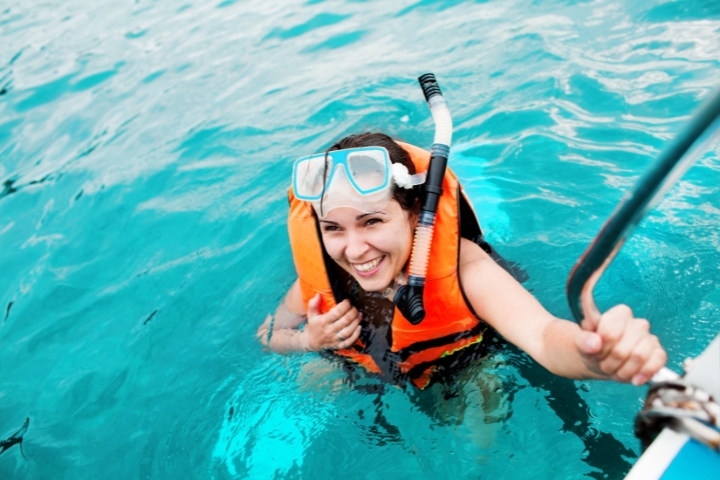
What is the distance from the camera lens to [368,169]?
237 centimetres

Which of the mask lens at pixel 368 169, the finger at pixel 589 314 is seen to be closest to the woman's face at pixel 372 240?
the mask lens at pixel 368 169

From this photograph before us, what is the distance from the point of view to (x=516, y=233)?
3.90m

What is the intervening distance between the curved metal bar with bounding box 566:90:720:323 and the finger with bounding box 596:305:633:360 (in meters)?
0.08

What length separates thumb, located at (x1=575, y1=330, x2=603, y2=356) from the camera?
1250mm

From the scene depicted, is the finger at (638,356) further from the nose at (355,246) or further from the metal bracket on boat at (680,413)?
the nose at (355,246)

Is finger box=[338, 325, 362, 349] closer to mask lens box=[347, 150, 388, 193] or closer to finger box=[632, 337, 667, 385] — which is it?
mask lens box=[347, 150, 388, 193]

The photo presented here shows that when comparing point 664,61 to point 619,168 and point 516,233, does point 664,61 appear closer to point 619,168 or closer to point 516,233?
point 619,168

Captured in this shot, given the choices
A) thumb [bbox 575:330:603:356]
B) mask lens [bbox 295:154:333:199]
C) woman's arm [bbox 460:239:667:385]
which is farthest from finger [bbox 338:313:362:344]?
thumb [bbox 575:330:603:356]

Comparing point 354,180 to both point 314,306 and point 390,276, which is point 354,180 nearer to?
point 390,276

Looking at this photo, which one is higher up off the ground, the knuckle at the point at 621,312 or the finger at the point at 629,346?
the knuckle at the point at 621,312

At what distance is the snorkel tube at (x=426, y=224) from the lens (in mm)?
2305

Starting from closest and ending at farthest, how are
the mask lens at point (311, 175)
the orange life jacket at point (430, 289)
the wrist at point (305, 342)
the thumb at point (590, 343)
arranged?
the thumb at point (590, 343) → the mask lens at point (311, 175) → the orange life jacket at point (430, 289) → the wrist at point (305, 342)

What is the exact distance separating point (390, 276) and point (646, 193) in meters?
1.55

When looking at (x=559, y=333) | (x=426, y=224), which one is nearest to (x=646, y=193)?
(x=559, y=333)
